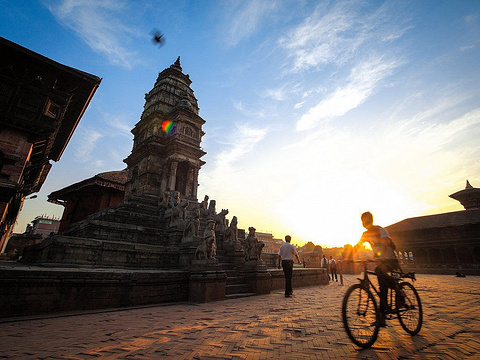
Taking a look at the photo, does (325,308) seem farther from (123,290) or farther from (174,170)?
(174,170)

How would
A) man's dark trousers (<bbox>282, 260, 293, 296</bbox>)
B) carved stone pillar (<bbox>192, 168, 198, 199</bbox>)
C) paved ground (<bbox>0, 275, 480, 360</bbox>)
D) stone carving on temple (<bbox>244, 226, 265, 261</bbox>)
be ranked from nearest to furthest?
paved ground (<bbox>0, 275, 480, 360</bbox>) < man's dark trousers (<bbox>282, 260, 293, 296</bbox>) < stone carving on temple (<bbox>244, 226, 265, 261</bbox>) < carved stone pillar (<bbox>192, 168, 198, 199</bbox>)

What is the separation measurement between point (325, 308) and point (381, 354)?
10.4ft

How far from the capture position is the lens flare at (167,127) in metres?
23.1

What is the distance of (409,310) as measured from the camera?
3486 millimetres

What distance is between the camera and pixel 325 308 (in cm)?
571

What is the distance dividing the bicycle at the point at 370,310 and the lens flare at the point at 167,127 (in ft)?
72.7

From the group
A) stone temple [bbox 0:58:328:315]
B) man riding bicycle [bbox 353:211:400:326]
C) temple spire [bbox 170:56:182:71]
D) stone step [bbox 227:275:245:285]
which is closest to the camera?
man riding bicycle [bbox 353:211:400:326]

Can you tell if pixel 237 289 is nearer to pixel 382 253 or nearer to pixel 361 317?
pixel 361 317

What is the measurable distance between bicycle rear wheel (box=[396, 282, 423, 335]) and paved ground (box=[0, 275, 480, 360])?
178 millimetres

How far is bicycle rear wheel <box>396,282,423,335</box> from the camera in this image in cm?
343

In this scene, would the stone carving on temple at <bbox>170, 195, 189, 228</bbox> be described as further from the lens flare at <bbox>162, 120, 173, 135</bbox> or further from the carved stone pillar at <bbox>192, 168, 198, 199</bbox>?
the lens flare at <bbox>162, 120, 173, 135</bbox>

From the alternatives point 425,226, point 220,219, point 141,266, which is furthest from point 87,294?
point 425,226

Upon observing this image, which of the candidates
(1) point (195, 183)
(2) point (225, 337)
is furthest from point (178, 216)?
(1) point (195, 183)

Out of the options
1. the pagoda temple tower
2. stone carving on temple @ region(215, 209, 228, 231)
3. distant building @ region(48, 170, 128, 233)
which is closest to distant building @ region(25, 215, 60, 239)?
distant building @ region(48, 170, 128, 233)
